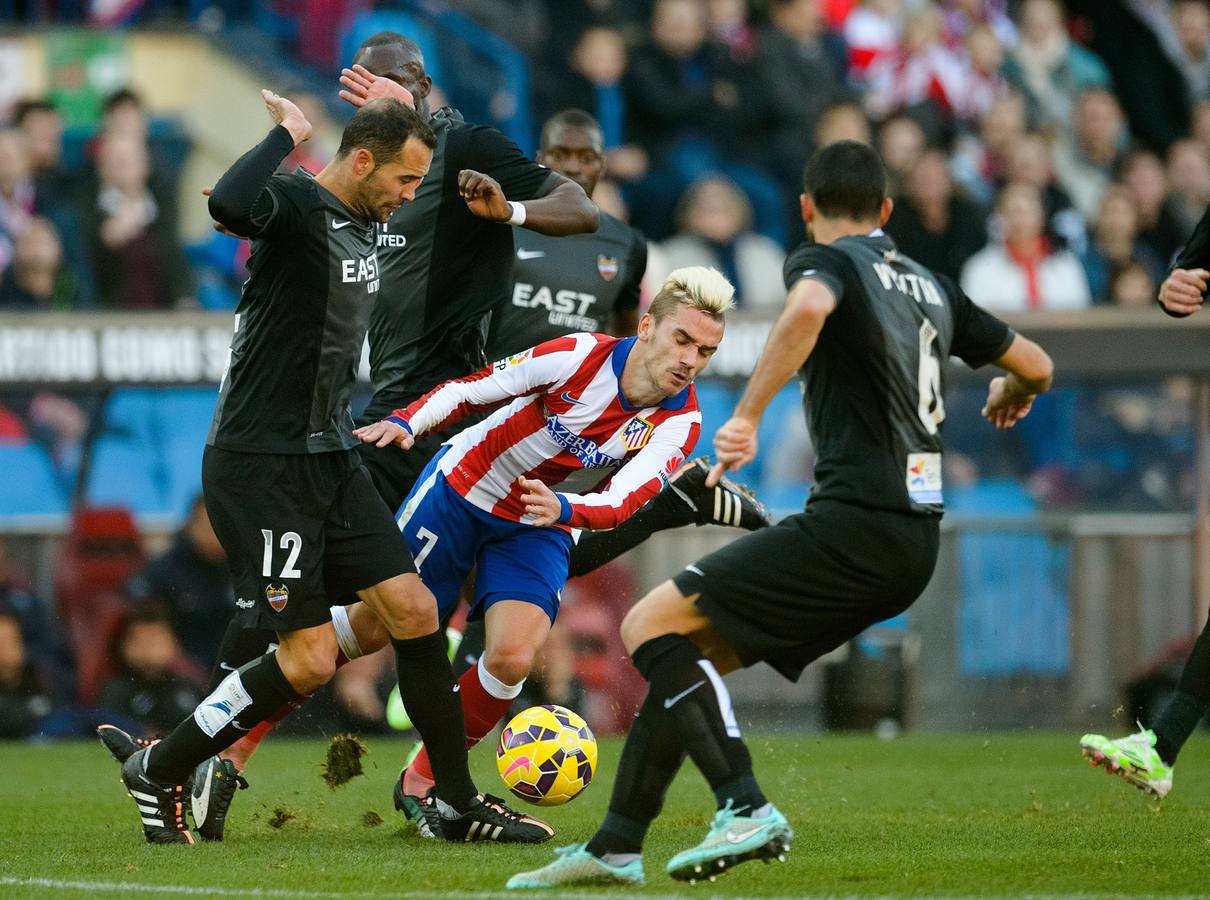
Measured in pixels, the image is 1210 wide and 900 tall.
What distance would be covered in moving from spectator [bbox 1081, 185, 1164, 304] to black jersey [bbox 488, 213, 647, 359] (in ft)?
19.0

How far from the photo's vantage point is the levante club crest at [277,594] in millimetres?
5914

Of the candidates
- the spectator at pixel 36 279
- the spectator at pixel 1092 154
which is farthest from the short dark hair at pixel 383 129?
the spectator at pixel 1092 154

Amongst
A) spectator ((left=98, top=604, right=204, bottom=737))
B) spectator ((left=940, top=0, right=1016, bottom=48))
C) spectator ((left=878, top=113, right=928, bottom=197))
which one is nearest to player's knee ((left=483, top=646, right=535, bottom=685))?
spectator ((left=98, top=604, right=204, bottom=737))

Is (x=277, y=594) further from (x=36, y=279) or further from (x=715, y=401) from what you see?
(x=36, y=279)

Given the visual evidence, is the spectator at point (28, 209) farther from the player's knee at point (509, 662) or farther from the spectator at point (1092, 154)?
the spectator at point (1092, 154)

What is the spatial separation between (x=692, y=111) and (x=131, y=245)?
14.3ft

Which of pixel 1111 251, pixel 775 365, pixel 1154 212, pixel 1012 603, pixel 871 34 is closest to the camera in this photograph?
pixel 775 365

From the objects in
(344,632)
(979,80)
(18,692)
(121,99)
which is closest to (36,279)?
(121,99)

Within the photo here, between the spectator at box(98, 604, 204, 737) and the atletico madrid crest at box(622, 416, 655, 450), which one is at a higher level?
the atletico madrid crest at box(622, 416, 655, 450)

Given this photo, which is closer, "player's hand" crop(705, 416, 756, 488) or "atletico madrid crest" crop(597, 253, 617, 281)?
"player's hand" crop(705, 416, 756, 488)

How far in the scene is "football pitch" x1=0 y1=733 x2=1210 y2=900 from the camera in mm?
5301

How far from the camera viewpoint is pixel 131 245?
12.3m

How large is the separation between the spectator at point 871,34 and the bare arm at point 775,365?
10.6 meters

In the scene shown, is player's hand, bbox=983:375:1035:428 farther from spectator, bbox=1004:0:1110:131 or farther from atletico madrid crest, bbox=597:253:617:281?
spectator, bbox=1004:0:1110:131
